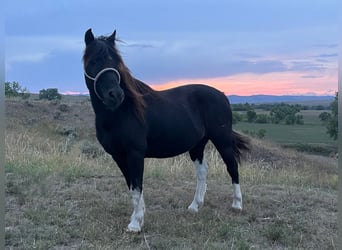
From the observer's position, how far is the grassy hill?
439 centimetres

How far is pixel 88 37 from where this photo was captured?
4555 millimetres

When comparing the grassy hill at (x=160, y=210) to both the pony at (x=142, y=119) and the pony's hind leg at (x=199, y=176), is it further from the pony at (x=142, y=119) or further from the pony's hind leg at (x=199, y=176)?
the pony at (x=142, y=119)

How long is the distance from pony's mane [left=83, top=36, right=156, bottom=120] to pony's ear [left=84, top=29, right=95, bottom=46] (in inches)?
3.4

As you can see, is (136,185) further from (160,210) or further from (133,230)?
(160,210)

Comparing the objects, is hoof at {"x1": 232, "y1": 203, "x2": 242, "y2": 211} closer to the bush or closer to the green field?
the bush

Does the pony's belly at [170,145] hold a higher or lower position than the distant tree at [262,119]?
higher

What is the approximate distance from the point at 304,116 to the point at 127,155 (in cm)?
1967

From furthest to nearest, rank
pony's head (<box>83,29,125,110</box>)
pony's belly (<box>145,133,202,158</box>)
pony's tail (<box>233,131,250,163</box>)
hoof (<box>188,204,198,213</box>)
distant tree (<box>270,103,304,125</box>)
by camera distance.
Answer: distant tree (<box>270,103,304,125</box>), pony's tail (<box>233,131,250,163</box>), hoof (<box>188,204,198,213</box>), pony's belly (<box>145,133,202,158</box>), pony's head (<box>83,29,125,110</box>)

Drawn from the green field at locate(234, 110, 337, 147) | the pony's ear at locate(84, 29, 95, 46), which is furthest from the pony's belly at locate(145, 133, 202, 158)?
the green field at locate(234, 110, 337, 147)

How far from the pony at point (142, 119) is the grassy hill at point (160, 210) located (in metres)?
0.32

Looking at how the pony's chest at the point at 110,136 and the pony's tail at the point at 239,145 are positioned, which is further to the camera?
the pony's tail at the point at 239,145

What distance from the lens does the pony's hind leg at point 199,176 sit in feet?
18.3

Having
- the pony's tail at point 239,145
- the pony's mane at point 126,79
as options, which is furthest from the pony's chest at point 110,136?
the pony's tail at point 239,145

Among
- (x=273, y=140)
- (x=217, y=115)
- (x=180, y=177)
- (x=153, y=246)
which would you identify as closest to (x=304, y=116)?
(x=273, y=140)
